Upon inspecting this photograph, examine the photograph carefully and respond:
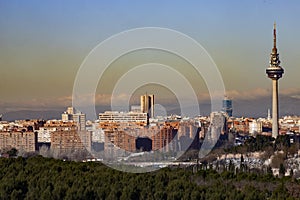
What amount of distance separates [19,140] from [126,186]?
2654 cm

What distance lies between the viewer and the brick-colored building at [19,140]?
38.4 m

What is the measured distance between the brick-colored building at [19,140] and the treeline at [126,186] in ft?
76.4

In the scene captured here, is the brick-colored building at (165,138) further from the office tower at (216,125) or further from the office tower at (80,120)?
the office tower at (80,120)

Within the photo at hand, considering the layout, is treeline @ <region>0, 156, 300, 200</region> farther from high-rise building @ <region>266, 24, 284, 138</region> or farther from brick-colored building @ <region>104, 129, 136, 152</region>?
high-rise building @ <region>266, 24, 284, 138</region>

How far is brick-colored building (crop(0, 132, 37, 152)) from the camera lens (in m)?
38.4

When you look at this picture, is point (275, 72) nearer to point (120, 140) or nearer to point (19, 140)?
point (120, 140)

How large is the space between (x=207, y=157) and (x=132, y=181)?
16.2 metres

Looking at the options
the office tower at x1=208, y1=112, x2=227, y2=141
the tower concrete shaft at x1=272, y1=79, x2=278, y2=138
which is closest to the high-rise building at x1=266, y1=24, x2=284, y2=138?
the tower concrete shaft at x1=272, y1=79, x2=278, y2=138

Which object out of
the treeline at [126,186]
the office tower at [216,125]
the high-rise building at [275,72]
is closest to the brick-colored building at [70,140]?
the office tower at [216,125]

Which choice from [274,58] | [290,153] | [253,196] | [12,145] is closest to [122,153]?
[290,153]

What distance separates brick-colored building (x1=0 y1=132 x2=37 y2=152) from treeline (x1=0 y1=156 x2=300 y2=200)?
76.4 ft

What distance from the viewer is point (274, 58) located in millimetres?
39844

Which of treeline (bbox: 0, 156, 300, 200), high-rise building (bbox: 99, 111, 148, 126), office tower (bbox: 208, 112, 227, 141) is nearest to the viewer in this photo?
treeline (bbox: 0, 156, 300, 200)

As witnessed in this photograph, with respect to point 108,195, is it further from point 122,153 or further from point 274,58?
point 274,58
